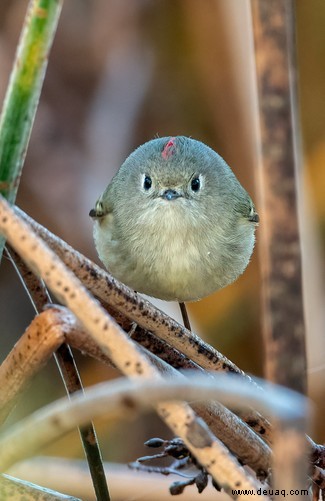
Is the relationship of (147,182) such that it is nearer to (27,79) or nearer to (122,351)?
(27,79)

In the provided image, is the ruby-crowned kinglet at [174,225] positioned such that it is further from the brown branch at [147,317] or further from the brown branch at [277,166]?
the brown branch at [277,166]

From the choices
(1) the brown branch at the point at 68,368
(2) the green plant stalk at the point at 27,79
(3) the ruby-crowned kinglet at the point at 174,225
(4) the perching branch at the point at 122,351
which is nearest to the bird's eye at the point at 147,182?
(3) the ruby-crowned kinglet at the point at 174,225

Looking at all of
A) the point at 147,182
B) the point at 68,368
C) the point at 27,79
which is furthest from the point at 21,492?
the point at 147,182

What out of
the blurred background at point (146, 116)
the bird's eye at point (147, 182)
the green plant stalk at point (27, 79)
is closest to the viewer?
the green plant stalk at point (27, 79)

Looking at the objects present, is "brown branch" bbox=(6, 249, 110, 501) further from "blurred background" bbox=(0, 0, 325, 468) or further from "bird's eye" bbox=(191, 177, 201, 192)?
"blurred background" bbox=(0, 0, 325, 468)

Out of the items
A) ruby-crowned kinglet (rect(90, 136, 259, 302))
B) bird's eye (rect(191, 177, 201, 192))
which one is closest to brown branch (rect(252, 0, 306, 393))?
ruby-crowned kinglet (rect(90, 136, 259, 302))

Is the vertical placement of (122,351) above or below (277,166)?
below
